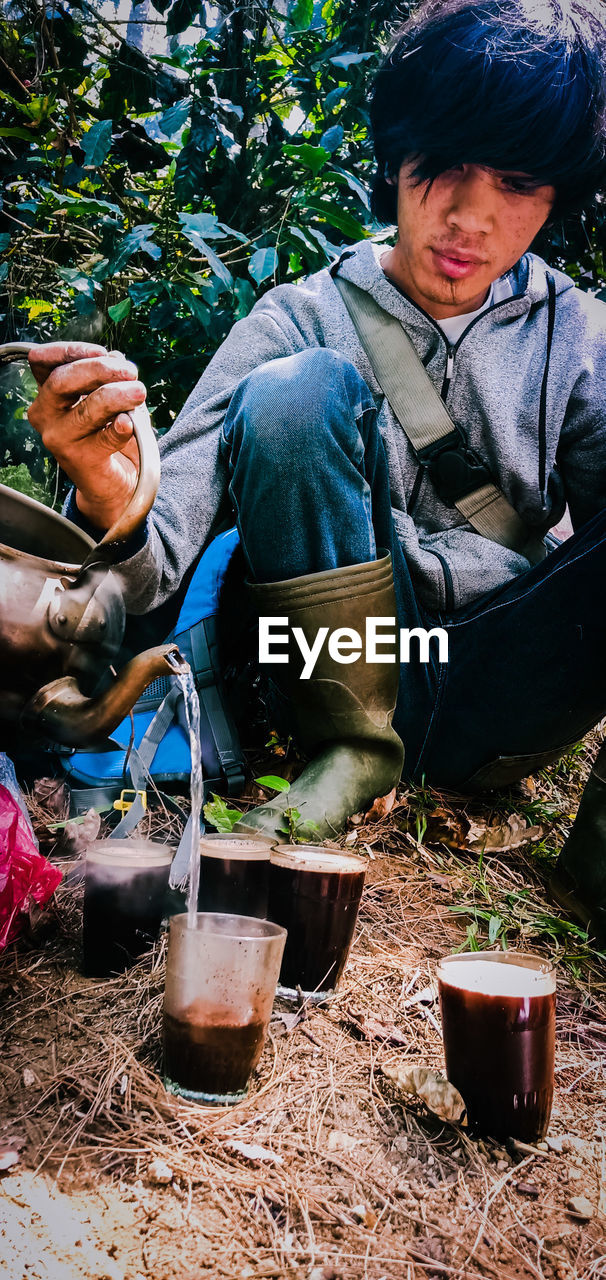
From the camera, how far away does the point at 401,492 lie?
6.28 feet

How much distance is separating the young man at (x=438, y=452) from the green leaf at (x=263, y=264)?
0.28 metres

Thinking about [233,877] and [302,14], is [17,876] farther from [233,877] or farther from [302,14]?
[302,14]

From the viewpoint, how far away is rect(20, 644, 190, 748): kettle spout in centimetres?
100

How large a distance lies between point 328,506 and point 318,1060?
902 millimetres

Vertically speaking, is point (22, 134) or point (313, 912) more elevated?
point (22, 134)

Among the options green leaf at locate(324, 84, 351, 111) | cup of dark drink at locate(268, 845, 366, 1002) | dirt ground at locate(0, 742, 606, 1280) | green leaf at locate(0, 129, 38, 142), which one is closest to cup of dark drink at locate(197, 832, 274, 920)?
cup of dark drink at locate(268, 845, 366, 1002)

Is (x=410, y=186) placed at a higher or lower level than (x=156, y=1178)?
higher

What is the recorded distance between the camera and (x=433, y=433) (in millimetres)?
1902

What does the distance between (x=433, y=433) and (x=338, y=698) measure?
67cm

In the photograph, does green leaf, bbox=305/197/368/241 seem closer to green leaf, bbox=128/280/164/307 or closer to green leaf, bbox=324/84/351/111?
green leaf, bbox=324/84/351/111

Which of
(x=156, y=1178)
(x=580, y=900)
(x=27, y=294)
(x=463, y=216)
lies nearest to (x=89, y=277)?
(x=27, y=294)

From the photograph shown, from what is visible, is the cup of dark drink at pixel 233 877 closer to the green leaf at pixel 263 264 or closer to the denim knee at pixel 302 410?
the denim knee at pixel 302 410

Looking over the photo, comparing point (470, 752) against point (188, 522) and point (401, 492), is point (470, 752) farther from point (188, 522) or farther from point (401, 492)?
point (188, 522)

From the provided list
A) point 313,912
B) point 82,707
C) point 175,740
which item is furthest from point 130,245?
point 313,912
